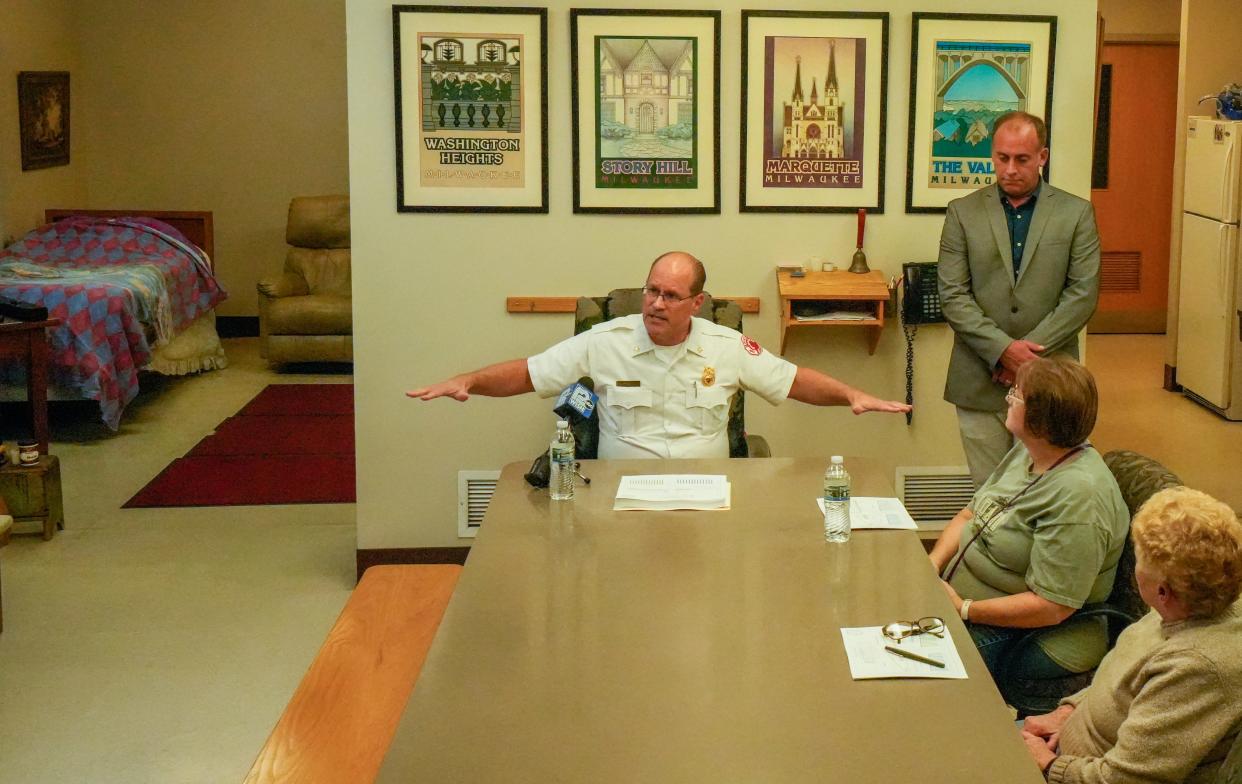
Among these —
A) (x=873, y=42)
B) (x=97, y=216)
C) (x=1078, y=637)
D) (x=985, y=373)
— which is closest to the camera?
(x=1078, y=637)

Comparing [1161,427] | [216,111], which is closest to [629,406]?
[1161,427]

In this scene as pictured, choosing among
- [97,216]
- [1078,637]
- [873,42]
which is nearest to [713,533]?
[1078,637]

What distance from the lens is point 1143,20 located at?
10.0 m

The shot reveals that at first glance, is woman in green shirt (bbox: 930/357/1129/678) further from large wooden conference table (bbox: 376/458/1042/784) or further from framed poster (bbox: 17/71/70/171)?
framed poster (bbox: 17/71/70/171)

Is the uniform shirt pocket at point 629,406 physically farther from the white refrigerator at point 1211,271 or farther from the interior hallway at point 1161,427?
the white refrigerator at point 1211,271

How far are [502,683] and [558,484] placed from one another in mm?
1161

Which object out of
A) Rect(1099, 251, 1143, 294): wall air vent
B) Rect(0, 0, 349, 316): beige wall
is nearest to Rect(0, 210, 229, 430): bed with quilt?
Rect(0, 0, 349, 316): beige wall

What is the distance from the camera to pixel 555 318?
509 centimetres

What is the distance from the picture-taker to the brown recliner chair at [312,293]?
9242 mm

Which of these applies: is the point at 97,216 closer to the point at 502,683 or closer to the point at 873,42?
the point at 873,42

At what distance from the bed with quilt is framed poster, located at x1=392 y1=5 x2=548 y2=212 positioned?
10.1 ft

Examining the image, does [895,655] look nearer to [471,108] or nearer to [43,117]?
[471,108]

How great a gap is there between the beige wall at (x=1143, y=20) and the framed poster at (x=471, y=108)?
21.2 feet

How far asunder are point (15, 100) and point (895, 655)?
8.53m
